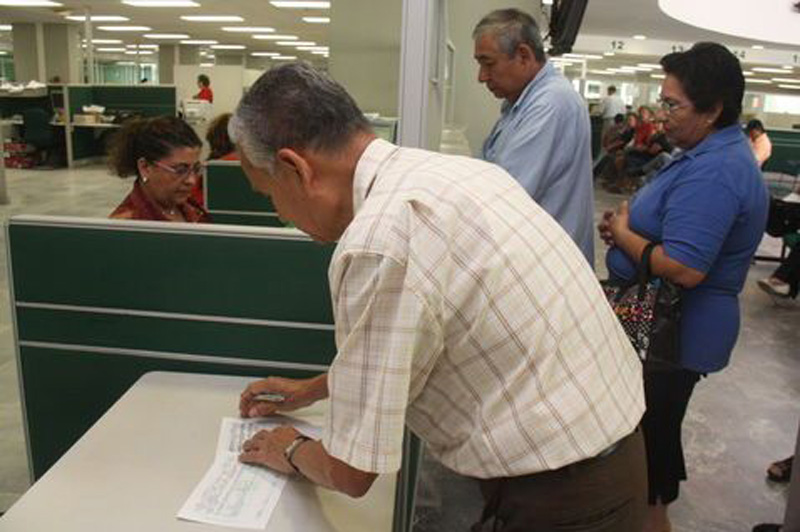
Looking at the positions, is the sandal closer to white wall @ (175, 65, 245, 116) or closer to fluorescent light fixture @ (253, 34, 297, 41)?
white wall @ (175, 65, 245, 116)

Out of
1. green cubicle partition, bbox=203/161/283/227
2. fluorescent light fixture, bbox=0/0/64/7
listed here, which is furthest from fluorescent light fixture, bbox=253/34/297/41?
green cubicle partition, bbox=203/161/283/227

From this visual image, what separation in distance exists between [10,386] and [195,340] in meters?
2.00

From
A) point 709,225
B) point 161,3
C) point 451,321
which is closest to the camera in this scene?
point 451,321

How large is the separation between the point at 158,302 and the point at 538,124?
45.3 inches

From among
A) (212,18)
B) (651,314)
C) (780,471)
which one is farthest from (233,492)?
(212,18)

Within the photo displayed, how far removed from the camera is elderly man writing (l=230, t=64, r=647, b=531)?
2.80ft

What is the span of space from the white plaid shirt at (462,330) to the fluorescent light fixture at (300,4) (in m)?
10.8

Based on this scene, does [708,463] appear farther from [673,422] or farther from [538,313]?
[538,313]

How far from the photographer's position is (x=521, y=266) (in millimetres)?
915

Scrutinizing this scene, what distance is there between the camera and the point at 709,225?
1664mm

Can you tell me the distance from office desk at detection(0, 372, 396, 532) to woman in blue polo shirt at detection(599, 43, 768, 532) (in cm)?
91

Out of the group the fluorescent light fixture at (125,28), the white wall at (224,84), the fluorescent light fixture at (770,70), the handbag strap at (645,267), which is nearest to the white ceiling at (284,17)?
the fluorescent light fixture at (125,28)

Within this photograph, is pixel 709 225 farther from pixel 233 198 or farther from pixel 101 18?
pixel 101 18

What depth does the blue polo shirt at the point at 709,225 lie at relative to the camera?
1669mm
